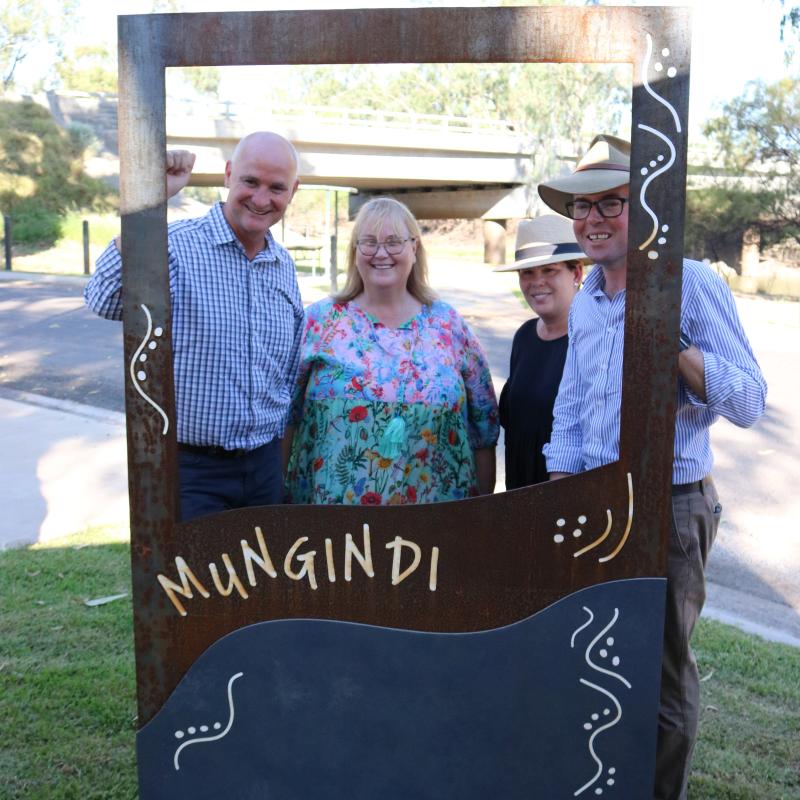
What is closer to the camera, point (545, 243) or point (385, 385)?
point (385, 385)

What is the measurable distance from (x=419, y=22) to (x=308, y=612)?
112 cm

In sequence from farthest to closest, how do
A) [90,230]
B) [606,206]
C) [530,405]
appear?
[90,230] < [530,405] < [606,206]

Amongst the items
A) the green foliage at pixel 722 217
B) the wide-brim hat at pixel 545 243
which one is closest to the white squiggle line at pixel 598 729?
the wide-brim hat at pixel 545 243

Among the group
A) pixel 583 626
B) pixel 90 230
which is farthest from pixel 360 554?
pixel 90 230

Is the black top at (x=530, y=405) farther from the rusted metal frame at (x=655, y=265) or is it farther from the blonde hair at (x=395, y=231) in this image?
the rusted metal frame at (x=655, y=265)

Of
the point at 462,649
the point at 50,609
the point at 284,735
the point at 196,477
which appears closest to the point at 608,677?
the point at 462,649

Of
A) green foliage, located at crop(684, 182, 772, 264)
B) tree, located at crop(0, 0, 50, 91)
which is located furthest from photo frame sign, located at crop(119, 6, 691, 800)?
tree, located at crop(0, 0, 50, 91)

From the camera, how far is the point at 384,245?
7.98 feet

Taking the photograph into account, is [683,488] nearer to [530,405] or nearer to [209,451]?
[530,405]

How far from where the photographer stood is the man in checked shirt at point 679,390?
6.61 ft

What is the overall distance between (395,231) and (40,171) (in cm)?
2622

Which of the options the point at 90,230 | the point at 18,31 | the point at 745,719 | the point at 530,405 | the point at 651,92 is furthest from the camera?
the point at 18,31

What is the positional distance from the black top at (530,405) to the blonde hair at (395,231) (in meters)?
0.31

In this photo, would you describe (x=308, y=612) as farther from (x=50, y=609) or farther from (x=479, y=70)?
(x=479, y=70)
